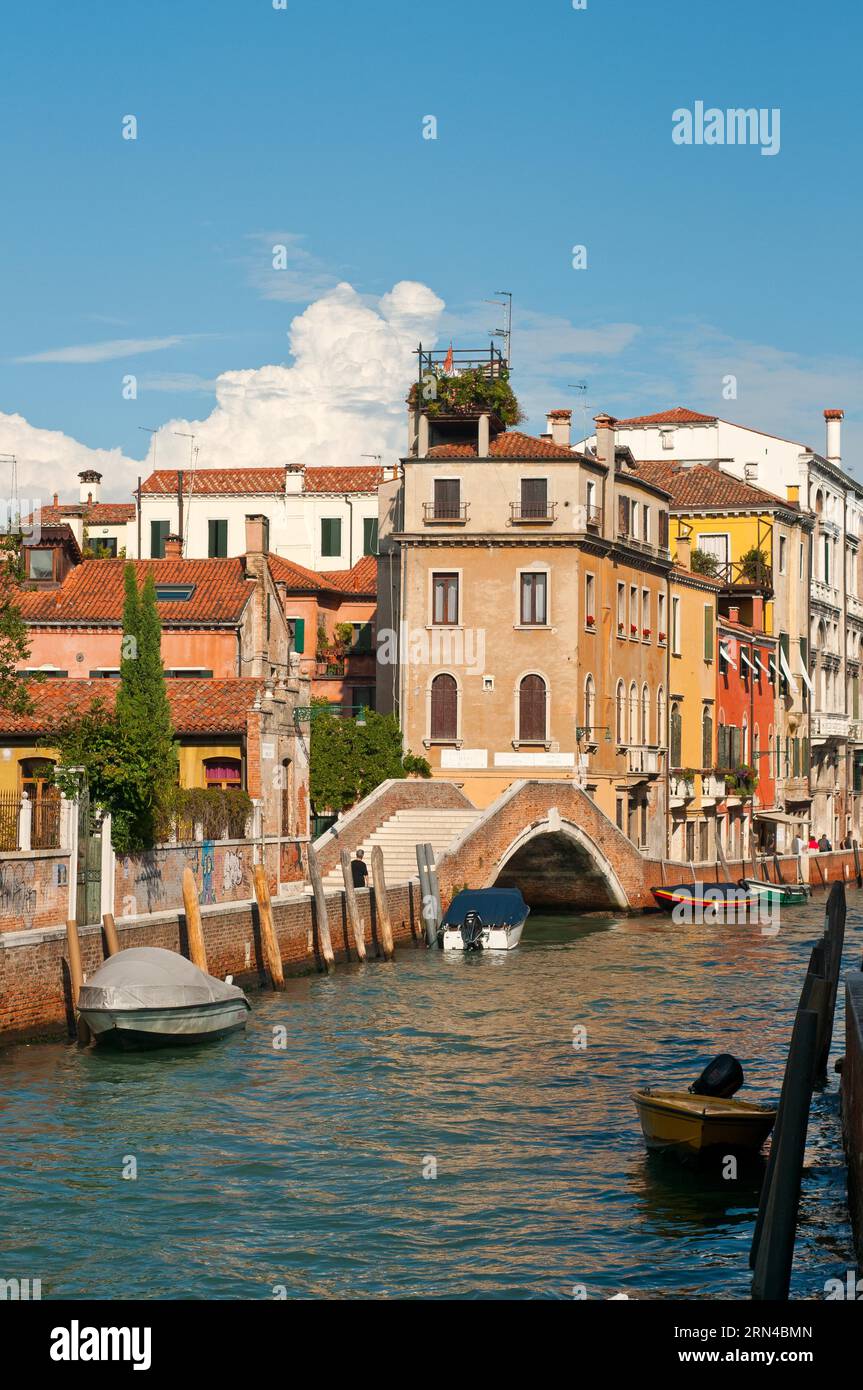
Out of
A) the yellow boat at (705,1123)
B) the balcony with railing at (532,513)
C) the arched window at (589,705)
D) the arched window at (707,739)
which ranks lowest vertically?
the yellow boat at (705,1123)

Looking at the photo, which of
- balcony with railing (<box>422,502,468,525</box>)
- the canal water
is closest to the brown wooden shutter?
balcony with railing (<box>422,502,468,525</box>)

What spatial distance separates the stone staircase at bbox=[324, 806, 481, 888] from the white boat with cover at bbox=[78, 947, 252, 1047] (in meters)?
15.0

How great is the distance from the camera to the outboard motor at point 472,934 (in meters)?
36.5

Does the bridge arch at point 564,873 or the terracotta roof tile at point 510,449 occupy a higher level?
the terracotta roof tile at point 510,449

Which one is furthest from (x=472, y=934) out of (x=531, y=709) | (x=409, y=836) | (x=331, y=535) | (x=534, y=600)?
(x=331, y=535)

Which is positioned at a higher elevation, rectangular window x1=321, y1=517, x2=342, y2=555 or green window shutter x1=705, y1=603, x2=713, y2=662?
rectangular window x1=321, y1=517, x2=342, y2=555

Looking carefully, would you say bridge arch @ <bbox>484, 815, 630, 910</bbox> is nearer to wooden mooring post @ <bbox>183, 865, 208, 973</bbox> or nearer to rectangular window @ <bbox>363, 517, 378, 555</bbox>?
wooden mooring post @ <bbox>183, 865, 208, 973</bbox>

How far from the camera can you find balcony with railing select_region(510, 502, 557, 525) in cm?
4706

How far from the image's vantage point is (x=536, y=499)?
155 ft

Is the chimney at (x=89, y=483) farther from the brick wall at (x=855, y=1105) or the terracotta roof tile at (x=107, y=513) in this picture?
the brick wall at (x=855, y=1105)

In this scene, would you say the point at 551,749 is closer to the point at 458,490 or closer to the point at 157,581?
the point at 458,490

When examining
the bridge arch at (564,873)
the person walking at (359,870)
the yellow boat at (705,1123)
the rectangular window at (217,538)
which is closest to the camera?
the yellow boat at (705,1123)

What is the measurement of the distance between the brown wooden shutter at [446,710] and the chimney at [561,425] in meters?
7.84

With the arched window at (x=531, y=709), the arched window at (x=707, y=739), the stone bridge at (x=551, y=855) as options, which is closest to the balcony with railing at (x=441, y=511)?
the arched window at (x=531, y=709)
